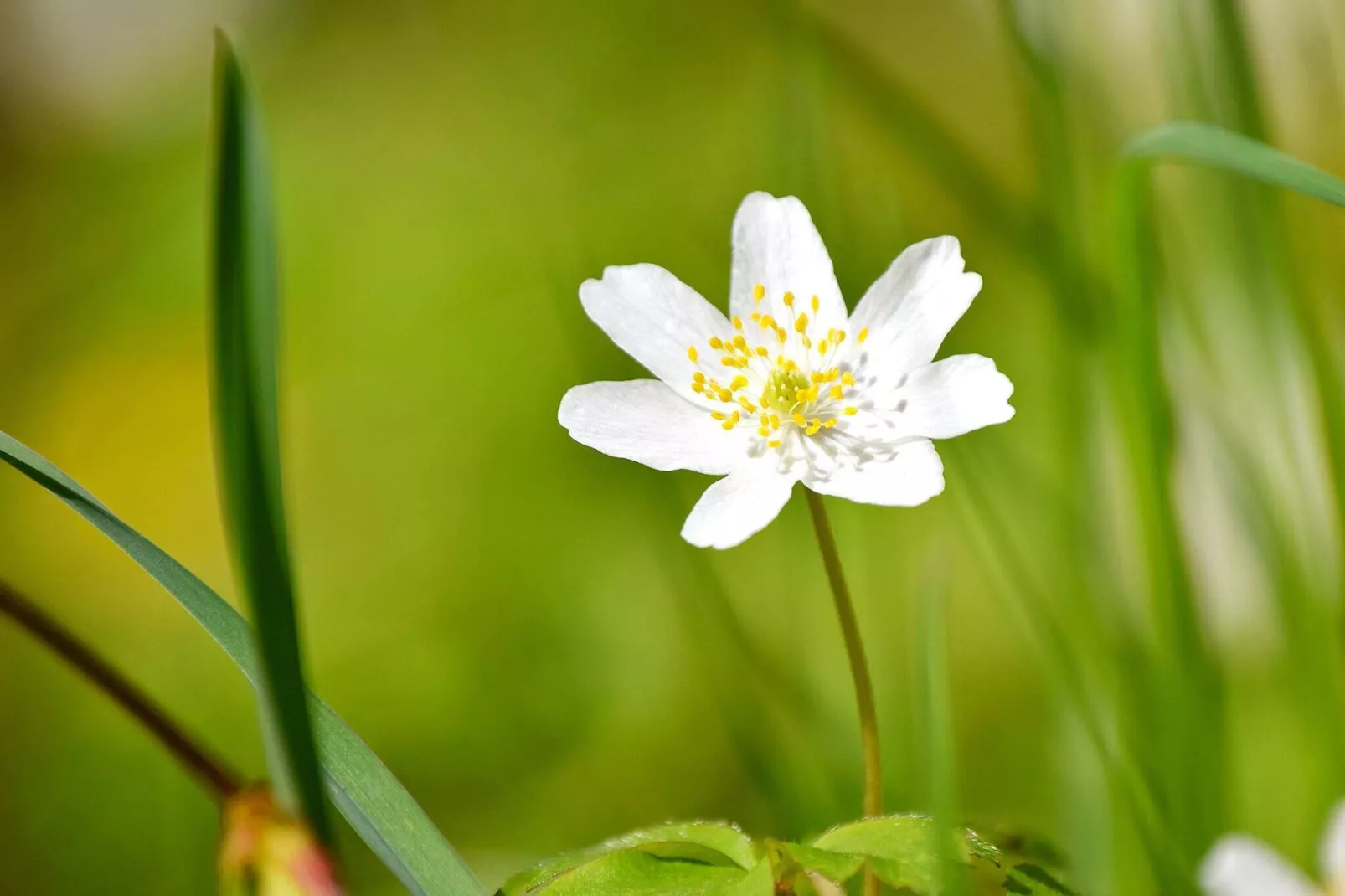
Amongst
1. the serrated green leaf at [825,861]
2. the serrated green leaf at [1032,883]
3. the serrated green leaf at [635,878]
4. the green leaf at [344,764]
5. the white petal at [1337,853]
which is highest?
the green leaf at [344,764]

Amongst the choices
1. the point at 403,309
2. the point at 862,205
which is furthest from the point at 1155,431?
the point at 403,309

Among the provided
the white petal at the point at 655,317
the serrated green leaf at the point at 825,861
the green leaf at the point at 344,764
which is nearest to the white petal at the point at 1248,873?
the serrated green leaf at the point at 825,861

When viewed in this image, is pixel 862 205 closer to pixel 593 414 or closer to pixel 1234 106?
pixel 1234 106

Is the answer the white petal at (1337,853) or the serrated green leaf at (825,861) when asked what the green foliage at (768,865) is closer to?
the serrated green leaf at (825,861)

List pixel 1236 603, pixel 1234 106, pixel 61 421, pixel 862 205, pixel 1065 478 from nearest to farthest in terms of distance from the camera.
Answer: pixel 1234 106 < pixel 1065 478 < pixel 1236 603 < pixel 862 205 < pixel 61 421

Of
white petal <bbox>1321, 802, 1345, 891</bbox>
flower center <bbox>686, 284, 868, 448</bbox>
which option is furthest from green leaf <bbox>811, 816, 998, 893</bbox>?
flower center <bbox>686, 284, 868, 448</bbox>

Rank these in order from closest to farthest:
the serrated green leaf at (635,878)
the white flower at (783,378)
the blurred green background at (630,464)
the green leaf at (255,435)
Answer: the green leaf at (255,435), the serrated green leaf at (635,878), the white flower at (783,378), the blurred green background at (630,464)

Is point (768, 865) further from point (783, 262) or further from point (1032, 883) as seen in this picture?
point (783, 262)

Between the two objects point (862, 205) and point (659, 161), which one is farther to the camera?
point (659, 161)
